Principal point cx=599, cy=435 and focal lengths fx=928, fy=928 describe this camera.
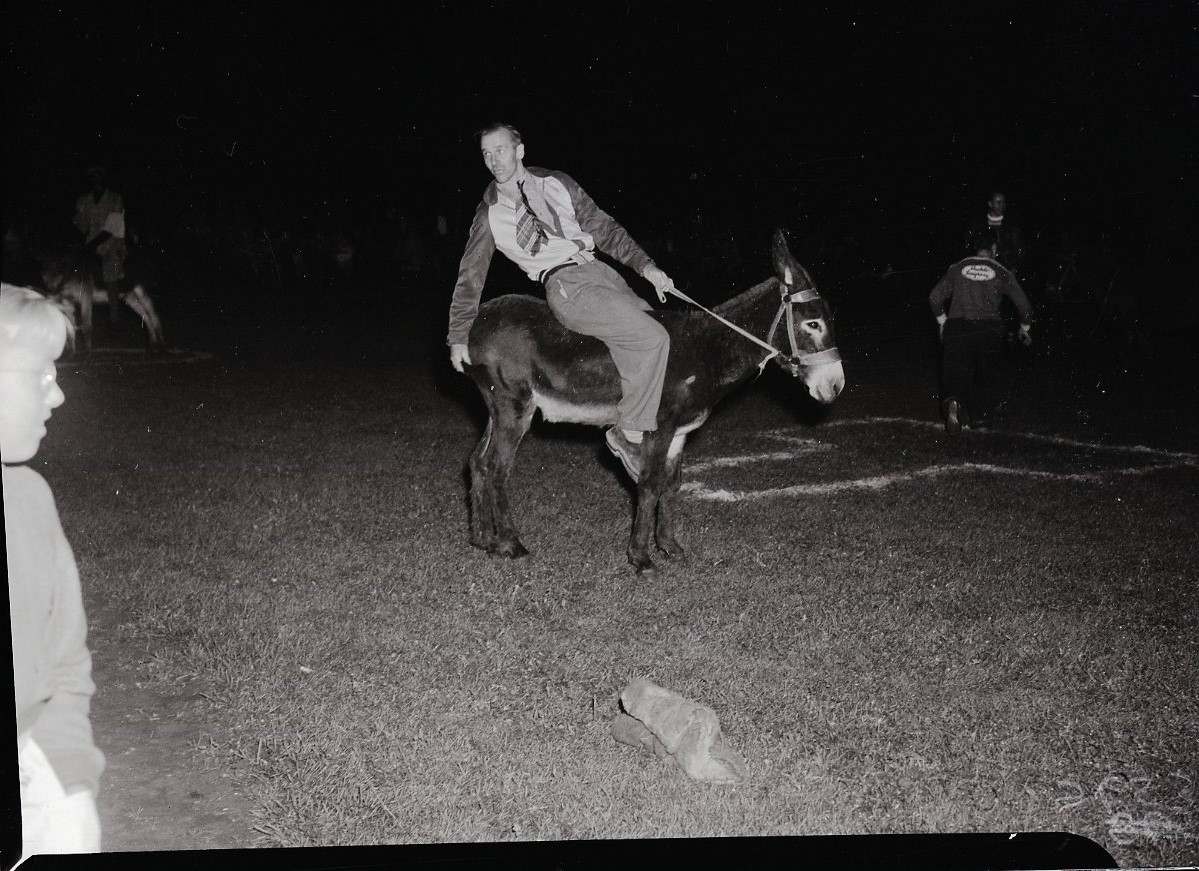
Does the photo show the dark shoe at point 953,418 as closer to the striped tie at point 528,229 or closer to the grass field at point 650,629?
the grass field at point 650,629

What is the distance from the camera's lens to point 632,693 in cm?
397

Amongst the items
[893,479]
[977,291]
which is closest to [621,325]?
[893,479]

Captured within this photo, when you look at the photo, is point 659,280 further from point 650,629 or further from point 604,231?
point 650,629

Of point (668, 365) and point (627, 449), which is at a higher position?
point (668, 365)

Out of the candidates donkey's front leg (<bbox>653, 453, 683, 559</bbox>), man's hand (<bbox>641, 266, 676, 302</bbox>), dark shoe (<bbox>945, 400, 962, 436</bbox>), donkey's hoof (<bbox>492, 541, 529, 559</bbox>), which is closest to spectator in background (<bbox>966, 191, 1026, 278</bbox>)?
dark shoe (<bbox>945, 400, 962, 436</bbox>)

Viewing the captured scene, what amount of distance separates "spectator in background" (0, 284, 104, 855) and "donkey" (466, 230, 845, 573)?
9.89ft

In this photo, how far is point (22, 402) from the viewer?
2.91 m

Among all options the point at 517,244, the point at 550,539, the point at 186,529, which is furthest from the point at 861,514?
the point at 186,529

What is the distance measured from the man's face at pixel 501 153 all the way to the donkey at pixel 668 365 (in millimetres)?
906

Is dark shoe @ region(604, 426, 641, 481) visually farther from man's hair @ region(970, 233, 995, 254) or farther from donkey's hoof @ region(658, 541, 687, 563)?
man's hair @ region(970, 233, 995, 254)

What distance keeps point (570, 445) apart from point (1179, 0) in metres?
6.15

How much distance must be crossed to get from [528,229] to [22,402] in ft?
10.2

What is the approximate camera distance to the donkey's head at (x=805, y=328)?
5480 millimetres

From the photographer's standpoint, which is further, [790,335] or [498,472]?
[498,472]
